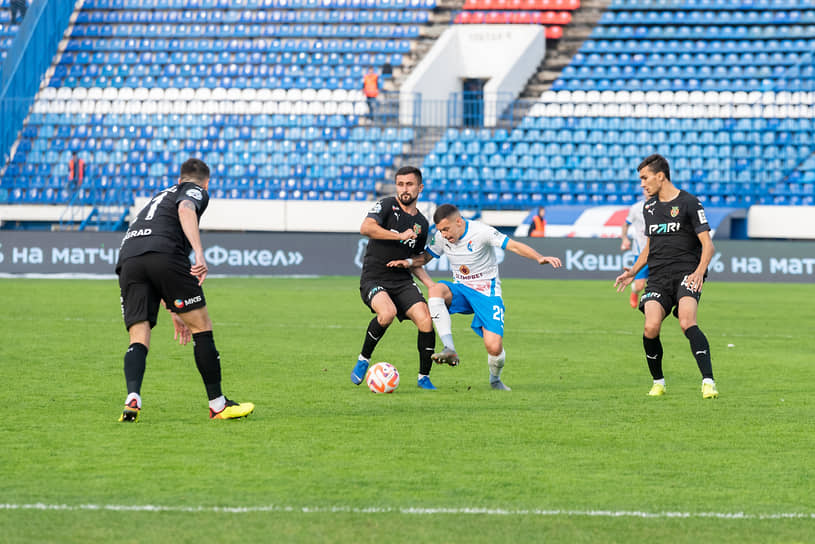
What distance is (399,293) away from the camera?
9.77 m

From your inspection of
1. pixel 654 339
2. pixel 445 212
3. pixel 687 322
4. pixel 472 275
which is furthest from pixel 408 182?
pixel 687 322

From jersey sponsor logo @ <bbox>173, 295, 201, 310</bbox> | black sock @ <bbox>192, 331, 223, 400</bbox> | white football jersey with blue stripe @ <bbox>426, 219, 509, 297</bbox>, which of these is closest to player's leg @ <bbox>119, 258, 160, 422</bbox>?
jersey sponsor logo @ <bbox>173, 295, 201, 310</bbox>

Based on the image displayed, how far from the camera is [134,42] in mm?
36438

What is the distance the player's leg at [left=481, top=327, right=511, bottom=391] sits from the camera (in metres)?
9.41

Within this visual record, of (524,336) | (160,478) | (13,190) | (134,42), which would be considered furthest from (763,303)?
(134,42)

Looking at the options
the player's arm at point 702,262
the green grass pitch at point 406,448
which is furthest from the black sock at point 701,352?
the player's arm at point 702,262

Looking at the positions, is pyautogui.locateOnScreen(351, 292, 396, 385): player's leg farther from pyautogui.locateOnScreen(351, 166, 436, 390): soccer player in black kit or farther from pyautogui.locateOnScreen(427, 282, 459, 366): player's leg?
pyautogui.locateOnScreen(427, 282, 459, 366): player's leg

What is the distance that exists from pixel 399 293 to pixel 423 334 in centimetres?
41

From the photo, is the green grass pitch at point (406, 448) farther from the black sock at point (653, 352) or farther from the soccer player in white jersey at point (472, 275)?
the soccer player in white jersey at point (472, 275)

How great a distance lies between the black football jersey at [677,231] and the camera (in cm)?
893

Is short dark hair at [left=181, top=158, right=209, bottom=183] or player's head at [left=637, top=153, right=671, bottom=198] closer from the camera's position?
short dark hair at [left=181, top=158, right=209, bottom=183]

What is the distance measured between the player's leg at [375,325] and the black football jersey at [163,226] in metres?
2.37

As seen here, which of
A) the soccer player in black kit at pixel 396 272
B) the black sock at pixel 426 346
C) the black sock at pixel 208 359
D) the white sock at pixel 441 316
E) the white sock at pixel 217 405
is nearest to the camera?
the black sock at pixel 208 359

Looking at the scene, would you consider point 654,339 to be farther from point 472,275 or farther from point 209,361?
point 209,361
